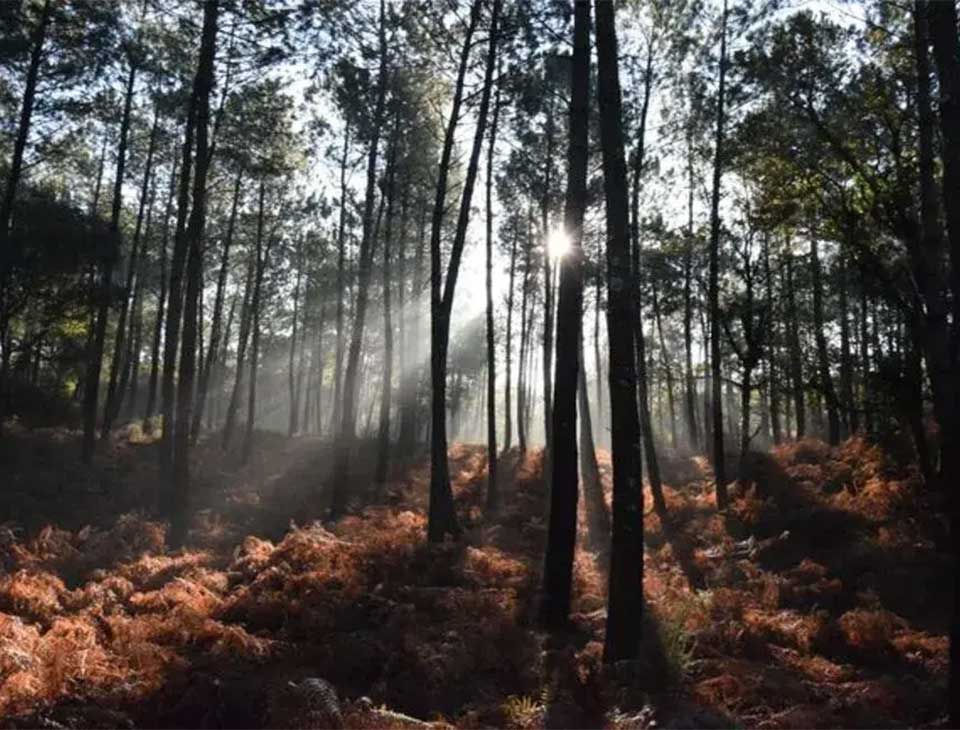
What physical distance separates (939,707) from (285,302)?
118ft

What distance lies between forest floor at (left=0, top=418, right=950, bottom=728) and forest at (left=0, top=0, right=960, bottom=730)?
5cm

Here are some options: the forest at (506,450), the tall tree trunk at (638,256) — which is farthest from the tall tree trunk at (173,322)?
the tall tree trunk at (638,256)

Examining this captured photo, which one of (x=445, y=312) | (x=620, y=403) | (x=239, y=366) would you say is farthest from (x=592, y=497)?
(x=239, y=366)

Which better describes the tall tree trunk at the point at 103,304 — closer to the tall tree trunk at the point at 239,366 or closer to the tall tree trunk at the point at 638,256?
the tall tree trunk at the point at 239,366

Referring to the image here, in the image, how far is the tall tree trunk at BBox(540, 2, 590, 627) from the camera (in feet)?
29.0

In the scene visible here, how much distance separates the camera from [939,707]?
6320 millimetres

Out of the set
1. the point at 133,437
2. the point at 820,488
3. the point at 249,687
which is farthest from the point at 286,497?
the point at 249,687

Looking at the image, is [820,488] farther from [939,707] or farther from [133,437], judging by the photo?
[133,437]

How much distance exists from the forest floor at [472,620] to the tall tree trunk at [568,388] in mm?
548

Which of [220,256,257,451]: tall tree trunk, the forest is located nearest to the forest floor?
the forest

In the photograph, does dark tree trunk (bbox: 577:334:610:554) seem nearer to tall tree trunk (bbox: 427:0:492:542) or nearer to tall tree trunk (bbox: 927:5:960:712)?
tall tree trunk (bbox: 427:0:492:542)

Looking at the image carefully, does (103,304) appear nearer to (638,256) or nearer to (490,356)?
(490,356)

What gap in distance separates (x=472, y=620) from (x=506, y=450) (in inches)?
847

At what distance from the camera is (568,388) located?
894 cm
